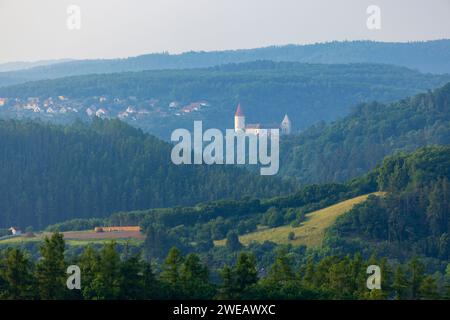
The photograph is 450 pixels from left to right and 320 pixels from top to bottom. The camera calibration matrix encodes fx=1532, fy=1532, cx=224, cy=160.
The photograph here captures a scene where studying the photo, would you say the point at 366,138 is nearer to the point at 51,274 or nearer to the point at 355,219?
the point at 355,219

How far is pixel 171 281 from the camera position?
2087 inches

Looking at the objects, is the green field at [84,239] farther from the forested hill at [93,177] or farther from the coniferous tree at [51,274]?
the coniferous tree at [51,274]

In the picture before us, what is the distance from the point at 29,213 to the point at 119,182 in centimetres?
1212

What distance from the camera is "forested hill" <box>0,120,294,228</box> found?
132 meters

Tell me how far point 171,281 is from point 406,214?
4524 cm

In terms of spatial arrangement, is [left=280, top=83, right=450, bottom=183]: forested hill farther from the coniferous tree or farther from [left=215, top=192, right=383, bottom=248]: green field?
the coniferous tree

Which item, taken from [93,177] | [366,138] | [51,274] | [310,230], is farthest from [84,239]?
[366,138]

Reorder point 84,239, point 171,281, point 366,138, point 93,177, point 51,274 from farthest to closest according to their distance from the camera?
point 366,138 → point 93,177 → point 84,239 → point 171,281 → point 51,274

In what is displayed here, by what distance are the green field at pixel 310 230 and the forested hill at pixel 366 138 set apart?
54.2 meters

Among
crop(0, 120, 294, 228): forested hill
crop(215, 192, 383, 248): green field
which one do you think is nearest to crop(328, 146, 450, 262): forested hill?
crop(215, 192, 383, 248): green field

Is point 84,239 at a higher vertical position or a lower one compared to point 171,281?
lower
